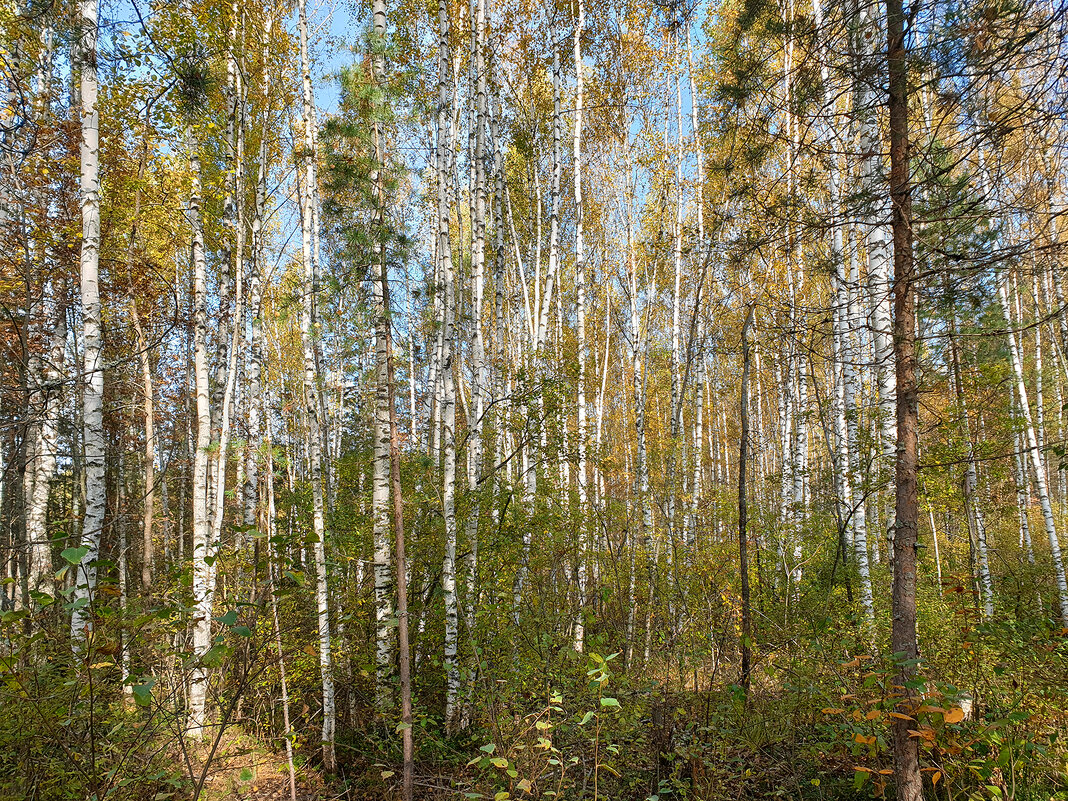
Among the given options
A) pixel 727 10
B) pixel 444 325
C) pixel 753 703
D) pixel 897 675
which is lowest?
pixel 753 703

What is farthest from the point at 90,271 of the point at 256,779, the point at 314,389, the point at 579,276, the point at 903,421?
the point at 903,421

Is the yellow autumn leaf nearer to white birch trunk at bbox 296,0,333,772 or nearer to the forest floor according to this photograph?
white birch trunk at bbox 296,0,333,772

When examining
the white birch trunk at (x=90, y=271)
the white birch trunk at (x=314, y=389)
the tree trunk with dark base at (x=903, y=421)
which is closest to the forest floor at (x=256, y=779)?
the white birch trunk at (x=314, y=389)

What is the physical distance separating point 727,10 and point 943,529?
1486cm

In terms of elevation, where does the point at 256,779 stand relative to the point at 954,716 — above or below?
below

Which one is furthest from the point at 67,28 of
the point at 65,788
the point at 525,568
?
the point at 525,568

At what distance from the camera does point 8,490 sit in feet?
30.5

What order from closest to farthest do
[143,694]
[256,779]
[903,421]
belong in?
[143,694], [903,421], [256,779]

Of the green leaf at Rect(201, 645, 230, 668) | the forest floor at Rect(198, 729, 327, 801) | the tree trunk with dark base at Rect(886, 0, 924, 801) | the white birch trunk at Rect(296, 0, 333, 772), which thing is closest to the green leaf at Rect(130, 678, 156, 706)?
the green leaf at Rect(201, 645, 230, 668)

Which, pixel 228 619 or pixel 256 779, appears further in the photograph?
pixel 256 779

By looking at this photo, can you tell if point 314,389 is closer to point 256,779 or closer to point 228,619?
point 256,779

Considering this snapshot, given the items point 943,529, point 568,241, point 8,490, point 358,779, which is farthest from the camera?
point 943,529

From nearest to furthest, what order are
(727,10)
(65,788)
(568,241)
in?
(65,788), (727,10), (568,241)

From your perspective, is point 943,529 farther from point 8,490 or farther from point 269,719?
Answer: point 8,490
